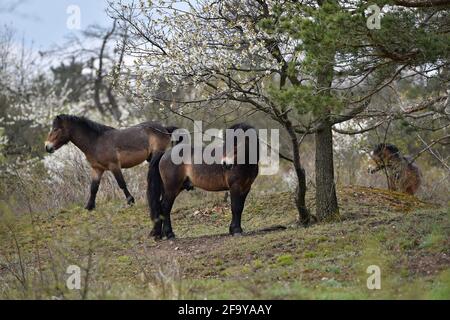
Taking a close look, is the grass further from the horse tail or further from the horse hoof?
the horse tail

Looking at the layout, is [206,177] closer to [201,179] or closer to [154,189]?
[201,179]

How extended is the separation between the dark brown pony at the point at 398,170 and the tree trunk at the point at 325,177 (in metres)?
3.54

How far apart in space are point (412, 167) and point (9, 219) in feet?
36.9

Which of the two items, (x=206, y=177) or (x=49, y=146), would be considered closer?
(x=206, y=177)

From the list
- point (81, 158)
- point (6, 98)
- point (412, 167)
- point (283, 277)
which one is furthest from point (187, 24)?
point (6, 98)

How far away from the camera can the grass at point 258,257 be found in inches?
321

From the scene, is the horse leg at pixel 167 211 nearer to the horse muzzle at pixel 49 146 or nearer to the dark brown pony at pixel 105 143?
the dark brown pony at pixel 105 143

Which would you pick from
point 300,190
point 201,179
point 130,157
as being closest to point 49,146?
point 130,157

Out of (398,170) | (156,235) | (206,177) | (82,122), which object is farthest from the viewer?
(82,122)

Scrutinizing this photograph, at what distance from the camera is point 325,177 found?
1332 centimetres

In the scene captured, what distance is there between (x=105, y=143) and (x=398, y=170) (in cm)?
677

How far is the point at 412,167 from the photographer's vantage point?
1773 centimetres

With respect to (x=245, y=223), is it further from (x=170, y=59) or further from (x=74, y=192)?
(x=74, y=192)

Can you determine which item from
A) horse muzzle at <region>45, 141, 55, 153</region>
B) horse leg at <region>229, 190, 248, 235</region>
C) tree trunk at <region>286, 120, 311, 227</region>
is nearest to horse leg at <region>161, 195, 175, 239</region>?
horse leg at <region>229, 190, 248, 235</region>
